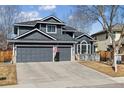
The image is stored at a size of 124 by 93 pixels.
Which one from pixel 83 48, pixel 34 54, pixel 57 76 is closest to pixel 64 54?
A: pixel 34 54

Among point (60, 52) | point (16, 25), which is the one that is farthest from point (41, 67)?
point (16, 25)

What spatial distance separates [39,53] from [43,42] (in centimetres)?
158

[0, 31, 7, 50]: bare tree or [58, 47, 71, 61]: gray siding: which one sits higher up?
[0, 31, 7, 50]: bare tree

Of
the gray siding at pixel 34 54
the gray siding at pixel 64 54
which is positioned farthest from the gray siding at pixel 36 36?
the gray siding at pixel 64 54

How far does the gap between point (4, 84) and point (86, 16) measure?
55.0 ft

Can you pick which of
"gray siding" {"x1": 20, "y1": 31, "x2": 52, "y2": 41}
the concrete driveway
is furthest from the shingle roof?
the concrete driveway

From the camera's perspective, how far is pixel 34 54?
104 feet

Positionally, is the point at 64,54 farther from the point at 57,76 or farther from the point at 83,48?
the point at 57,76

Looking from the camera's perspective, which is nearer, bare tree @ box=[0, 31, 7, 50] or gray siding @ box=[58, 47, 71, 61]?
gray siding @ box=[58, 47, 71, 61]

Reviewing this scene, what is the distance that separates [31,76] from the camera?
877 inches

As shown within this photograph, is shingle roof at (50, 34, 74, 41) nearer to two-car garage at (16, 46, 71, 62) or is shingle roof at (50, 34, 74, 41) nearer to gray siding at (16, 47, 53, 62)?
two-car garage at (16, 46, 71, 62)

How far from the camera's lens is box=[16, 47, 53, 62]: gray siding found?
Answer: 102 ft

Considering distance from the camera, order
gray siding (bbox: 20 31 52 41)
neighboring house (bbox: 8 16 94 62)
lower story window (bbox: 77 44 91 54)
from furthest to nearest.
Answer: lower story window (bbox: 77 44 91 54) → gray siding (bbox: 20 31 52 41) → neighboring house (bbox: 8 16 94 62)

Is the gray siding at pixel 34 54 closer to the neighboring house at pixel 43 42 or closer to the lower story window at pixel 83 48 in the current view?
the neighboring house at pixel 43 42
